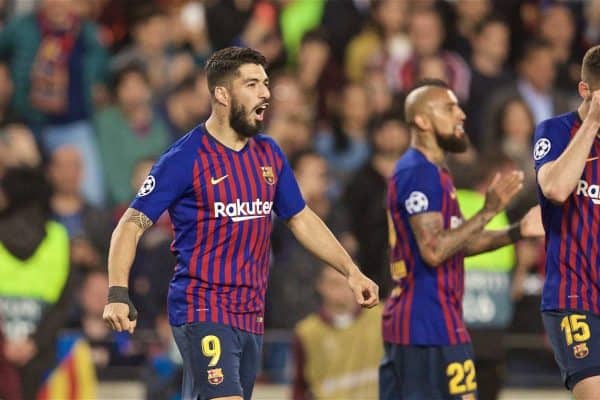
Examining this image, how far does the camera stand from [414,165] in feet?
28.8

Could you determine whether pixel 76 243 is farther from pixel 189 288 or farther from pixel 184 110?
pixel 189 288

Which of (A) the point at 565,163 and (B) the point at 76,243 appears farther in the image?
(B) the point at 76,243

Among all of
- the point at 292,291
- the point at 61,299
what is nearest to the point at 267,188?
the point at 61,299

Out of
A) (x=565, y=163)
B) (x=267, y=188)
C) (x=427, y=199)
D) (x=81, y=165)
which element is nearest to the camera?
(x=565, y=163)

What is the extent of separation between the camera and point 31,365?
34.9 feet

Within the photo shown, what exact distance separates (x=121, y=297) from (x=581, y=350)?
7.56 ft

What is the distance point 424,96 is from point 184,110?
506cm

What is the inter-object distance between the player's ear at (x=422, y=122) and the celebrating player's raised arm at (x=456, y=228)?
604mm

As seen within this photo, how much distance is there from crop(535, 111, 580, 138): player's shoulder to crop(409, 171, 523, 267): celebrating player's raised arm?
577 millimetres

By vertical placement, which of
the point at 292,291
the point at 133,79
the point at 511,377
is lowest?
the point at 511,377

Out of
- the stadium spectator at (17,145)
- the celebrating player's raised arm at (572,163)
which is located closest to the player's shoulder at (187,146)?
the celebrating player's raised arm at (572,163)

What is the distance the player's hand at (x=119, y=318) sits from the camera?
7.21m

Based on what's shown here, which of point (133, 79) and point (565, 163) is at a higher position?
point (133, 79)

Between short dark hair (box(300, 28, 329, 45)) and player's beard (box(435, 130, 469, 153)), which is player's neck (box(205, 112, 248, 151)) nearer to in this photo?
player's beard (box(435, 130, 469, 153))
